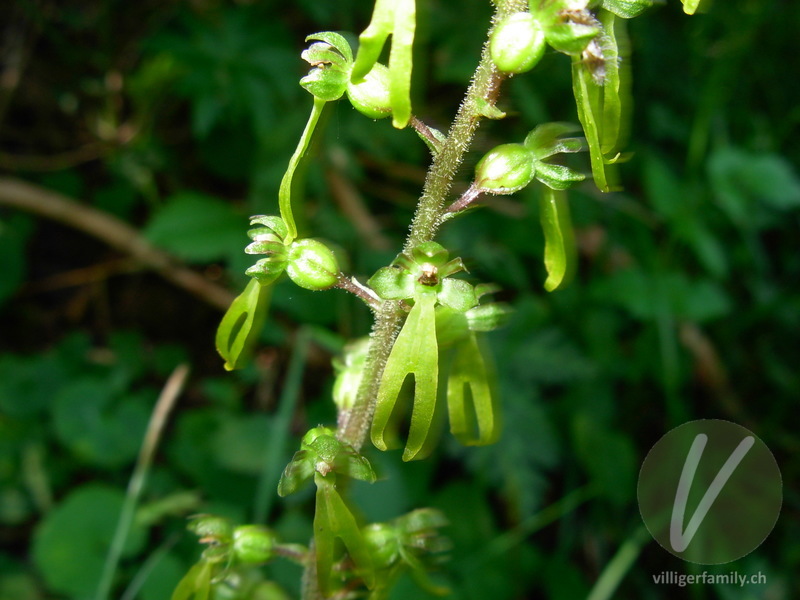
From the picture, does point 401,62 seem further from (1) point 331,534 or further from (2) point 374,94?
(1) point 331,534


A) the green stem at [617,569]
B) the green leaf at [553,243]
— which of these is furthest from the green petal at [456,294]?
the green stem at [617,569]

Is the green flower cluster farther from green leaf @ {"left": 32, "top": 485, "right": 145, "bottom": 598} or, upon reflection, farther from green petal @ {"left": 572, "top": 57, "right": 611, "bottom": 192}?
green leaf @ {"left": 32, "top": 485, "right": 145, "bottom": 598}

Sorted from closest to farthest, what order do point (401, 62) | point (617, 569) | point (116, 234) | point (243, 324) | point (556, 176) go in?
point (401, 62), point (556, 176), point (243, 324), point (617, 569), point (116, 234)

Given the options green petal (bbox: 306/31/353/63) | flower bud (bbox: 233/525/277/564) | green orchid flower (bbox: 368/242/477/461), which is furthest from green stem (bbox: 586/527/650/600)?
green petal (bbox: 306/31/353/63)

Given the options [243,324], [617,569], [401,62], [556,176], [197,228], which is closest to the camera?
[401,62]

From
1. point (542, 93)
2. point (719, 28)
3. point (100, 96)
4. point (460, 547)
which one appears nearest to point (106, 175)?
point (100, 96)

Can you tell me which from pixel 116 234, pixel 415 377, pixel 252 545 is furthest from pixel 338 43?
pixel 116 234

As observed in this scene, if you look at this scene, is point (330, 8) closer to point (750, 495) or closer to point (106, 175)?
point (106, 175)
